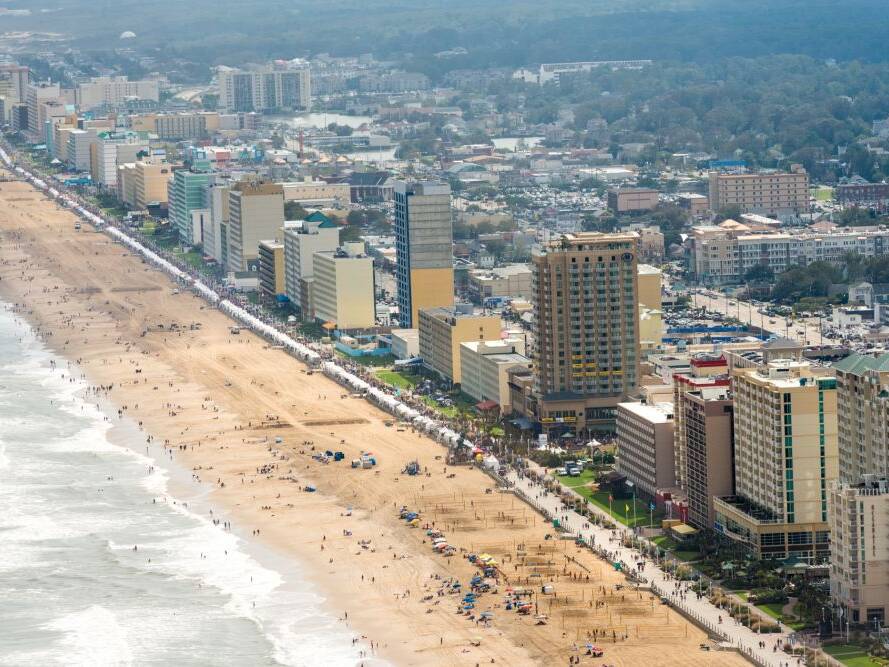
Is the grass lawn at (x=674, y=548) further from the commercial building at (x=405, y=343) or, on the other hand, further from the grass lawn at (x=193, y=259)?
the grass lawn at (x=193, y=259)

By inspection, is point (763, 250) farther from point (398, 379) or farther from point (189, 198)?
point (189, 198)

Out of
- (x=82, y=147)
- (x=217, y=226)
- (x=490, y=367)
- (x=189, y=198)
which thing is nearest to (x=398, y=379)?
(x=490, y=367)

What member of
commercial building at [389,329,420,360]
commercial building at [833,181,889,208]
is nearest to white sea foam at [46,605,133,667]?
commercial building at [389,329,420,360]

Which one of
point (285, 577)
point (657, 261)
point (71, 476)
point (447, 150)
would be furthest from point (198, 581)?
point (447, 150)

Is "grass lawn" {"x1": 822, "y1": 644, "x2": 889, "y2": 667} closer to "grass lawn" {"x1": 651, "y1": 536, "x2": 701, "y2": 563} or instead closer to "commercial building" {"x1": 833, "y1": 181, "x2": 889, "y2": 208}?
"grass lawn" {"x1": 651, "y1": 536, "x2": 701, "y2": 563}

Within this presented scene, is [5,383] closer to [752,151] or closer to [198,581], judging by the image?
[198,581]

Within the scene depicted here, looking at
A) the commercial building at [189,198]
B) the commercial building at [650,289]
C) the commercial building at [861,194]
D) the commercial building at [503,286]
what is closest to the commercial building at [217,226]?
the commercial building at [189,198]
